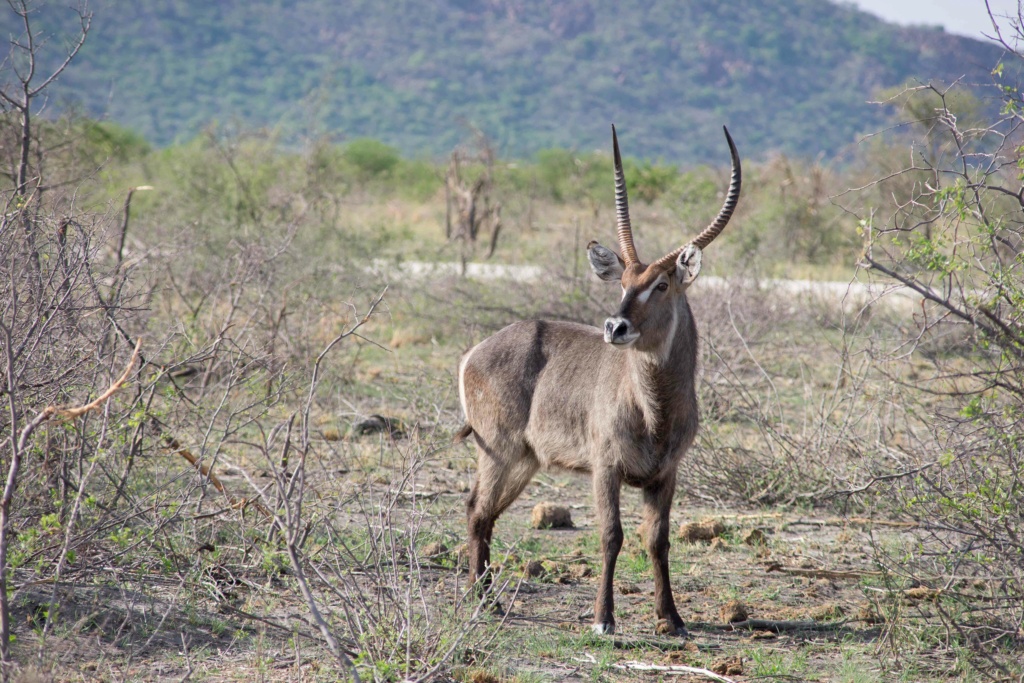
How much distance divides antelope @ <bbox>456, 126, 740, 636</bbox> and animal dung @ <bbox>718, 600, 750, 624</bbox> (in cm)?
22

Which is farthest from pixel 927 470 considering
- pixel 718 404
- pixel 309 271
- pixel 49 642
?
pixel 309 271

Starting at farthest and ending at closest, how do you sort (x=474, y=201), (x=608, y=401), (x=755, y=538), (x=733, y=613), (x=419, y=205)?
(x=419, y=205), (x=474, y=201), (x=755, y=538), (x=608, y=401), (x=733, y=613)

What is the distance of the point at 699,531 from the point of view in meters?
5.71

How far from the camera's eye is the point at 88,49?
75438 millimetres

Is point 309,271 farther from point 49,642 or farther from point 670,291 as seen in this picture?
point 49,642

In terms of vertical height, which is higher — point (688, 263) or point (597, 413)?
point (688, 263)

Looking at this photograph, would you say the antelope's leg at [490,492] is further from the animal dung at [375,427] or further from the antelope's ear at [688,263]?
the animal dung at [375,427]

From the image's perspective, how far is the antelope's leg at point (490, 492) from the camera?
4.92 metres

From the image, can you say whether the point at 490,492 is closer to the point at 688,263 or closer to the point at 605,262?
the point at 605,262

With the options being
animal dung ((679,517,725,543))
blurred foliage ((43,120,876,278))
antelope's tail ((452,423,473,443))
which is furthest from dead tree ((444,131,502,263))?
antelope's tail ((452,423,473,443))

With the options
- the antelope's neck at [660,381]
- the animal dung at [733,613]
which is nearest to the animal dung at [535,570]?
the animal dung at [733,613]

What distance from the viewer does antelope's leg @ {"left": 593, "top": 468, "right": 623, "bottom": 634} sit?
443 centimetres

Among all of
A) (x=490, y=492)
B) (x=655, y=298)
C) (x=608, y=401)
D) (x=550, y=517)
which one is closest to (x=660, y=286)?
(x=655, y=298)

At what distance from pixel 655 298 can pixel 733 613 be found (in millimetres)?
1466
